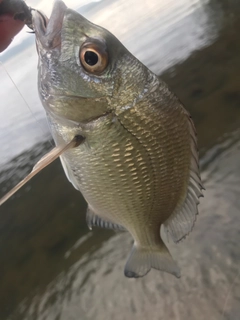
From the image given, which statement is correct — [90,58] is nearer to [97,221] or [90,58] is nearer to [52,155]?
[52,155]

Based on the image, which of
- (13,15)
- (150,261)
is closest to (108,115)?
(13,15)

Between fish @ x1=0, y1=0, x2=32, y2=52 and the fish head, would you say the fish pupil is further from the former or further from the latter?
→ fish @ x1=0, y1=0, x2=32, y2=52

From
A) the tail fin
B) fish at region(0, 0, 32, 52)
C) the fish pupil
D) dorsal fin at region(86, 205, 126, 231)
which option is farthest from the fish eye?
the tail fin

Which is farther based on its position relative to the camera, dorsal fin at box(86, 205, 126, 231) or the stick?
dorsal fin at box(86, 205, 126, 231)

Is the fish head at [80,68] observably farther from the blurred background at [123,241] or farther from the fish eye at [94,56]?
the blurred background at [123,241]

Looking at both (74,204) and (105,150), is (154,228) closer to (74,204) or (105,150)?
(105,150)

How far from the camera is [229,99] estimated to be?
13.0 feet

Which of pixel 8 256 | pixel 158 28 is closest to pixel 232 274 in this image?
pixel 8 256

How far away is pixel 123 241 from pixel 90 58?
6.59ft

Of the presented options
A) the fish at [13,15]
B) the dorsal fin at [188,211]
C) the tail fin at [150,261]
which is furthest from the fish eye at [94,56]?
the tail fin at [150,261]

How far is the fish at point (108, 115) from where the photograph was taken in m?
1.09

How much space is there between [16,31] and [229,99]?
3.13 metres

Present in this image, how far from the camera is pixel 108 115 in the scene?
1.13 meters

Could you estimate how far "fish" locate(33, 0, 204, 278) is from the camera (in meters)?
1.09
